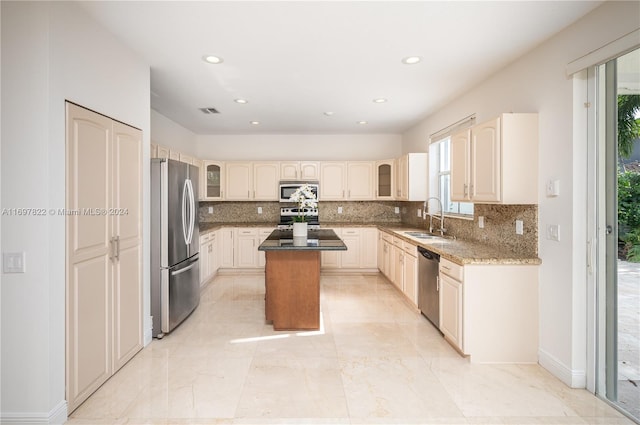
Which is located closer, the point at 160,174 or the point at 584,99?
the point at 584,99

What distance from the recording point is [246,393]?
92.7 inches

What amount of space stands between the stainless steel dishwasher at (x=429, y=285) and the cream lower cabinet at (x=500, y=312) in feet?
1.74

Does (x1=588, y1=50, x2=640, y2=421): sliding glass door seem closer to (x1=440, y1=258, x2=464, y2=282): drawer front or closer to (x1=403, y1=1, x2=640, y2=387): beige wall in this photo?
(x1=403, y1=1, x2=640, y2=387): beige wall

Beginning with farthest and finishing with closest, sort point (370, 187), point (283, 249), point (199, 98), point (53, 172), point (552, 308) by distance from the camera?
point (370, 187), point (199, 98), point (283, 249), point (552, 308), point (53, 172)

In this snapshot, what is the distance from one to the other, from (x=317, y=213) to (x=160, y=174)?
3569 millimetres

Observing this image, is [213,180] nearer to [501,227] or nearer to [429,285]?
[429,285]

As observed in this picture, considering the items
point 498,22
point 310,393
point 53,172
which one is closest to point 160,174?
point 53,172

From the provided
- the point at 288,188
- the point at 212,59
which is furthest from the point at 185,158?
the point at 212,59

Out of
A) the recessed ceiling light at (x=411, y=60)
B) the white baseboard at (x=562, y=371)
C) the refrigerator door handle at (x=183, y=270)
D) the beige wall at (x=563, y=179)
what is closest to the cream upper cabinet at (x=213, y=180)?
the refrigerator door handle at (x=183, y=270)

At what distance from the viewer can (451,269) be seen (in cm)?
304

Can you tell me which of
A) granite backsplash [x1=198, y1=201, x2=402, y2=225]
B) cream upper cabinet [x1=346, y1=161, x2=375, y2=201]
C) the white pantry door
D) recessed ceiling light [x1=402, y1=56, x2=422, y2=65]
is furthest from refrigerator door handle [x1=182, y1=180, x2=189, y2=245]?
cream upper cabinet [x1=346, y1=161, x2=375, y2=201]

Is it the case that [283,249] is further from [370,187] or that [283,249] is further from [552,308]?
[370,187]

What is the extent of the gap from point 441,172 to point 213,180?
399cm

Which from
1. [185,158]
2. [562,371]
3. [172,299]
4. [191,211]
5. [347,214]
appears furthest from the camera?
[347,214]
